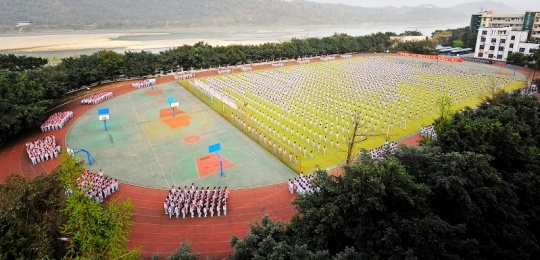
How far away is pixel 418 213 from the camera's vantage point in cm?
998

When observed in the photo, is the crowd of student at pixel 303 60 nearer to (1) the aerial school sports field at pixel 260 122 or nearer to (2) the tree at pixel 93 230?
(1) the aerial school sports field at pixel 260 122

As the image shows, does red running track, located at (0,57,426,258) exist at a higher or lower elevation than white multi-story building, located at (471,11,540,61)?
lower

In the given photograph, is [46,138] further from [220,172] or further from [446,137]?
[446,137]

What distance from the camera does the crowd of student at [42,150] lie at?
2053 cm

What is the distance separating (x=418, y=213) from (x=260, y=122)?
1819 centimetres

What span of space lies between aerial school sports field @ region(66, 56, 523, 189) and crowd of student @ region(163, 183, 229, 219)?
1816mm

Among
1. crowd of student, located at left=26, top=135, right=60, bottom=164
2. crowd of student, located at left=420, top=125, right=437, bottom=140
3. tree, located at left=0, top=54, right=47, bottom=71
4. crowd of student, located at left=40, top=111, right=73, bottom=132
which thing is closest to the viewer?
crowd of student, located at left=26, top=135, right=60, bottom=164

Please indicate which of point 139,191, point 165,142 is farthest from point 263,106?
point 139,191

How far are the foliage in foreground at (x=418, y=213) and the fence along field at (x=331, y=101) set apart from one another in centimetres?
689

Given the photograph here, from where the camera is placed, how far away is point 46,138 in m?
22.8

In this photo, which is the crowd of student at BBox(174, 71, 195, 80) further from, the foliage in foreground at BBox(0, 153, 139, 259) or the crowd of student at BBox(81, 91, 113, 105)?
the foliage in foreground at BBox(0, 153, 139, 259)

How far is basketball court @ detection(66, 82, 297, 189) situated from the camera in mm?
18797

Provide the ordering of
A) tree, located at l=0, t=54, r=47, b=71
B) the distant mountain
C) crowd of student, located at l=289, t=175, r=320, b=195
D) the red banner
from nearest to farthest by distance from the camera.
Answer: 1. crowd of student, located at l=289, t=175, r=320, b=195
2. tree, located at l=0, t=54, r=47, b=71
3. the red banner
4. the distant mountain

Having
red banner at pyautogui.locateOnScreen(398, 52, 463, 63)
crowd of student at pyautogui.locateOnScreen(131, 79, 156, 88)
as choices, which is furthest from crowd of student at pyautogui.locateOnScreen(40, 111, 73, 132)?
red banner at pyautogui.locateOnScreen(398, 52, 463, 63)
